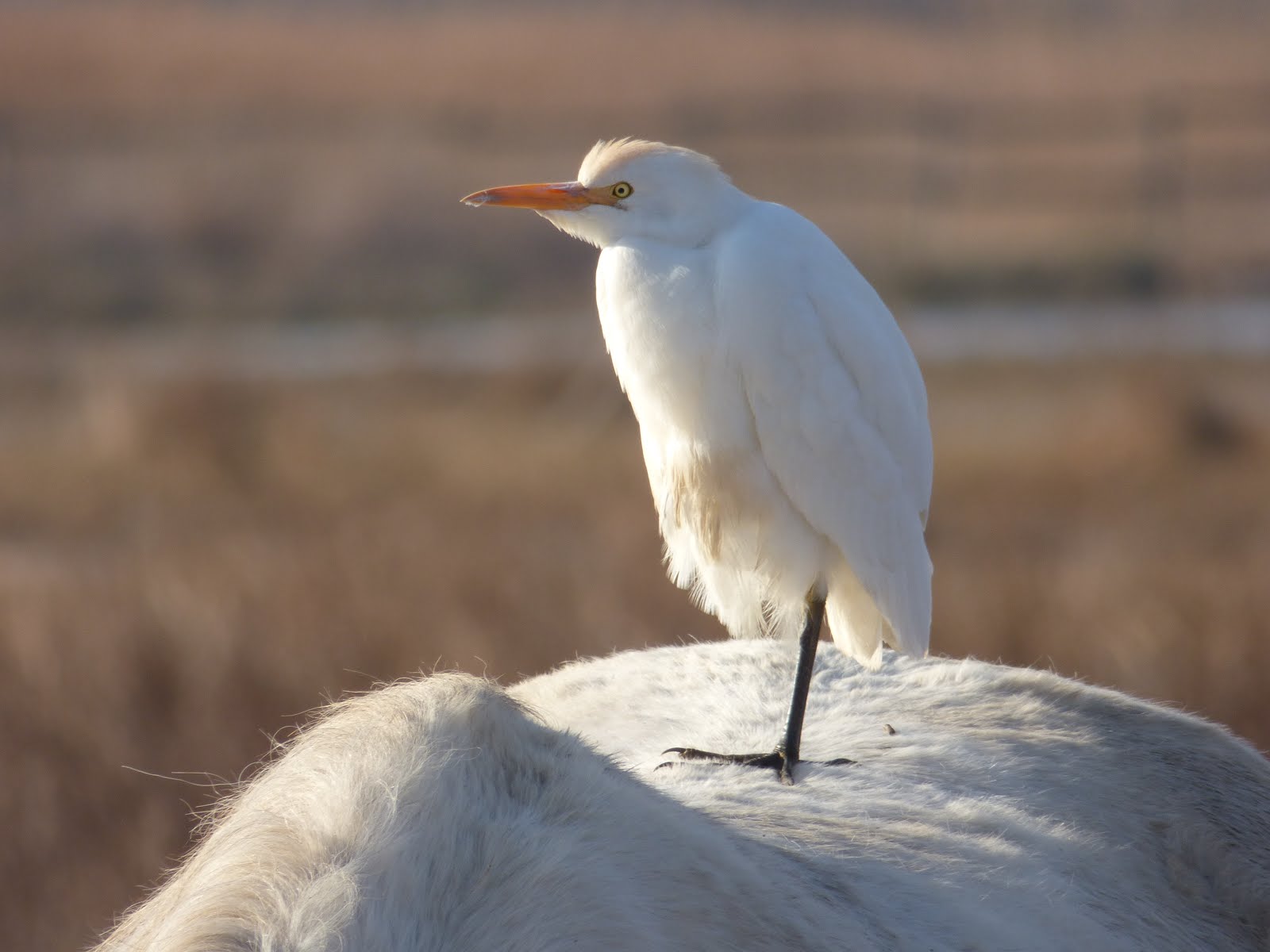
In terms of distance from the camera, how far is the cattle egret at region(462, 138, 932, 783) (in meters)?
2.71

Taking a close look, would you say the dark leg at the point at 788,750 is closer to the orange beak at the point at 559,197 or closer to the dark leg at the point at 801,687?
the dark leg at the point at 801,687

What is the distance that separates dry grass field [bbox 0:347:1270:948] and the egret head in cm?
108

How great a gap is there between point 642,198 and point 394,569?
11.9 ft

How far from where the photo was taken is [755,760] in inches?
103

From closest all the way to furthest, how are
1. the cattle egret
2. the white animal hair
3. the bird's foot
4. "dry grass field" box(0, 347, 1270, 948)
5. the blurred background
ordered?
1. the white animal hair
2. the bird's foot
3. the cattle egret
4. "dry grass field" box(0, 347, 1270, 948)
5. the blurred background

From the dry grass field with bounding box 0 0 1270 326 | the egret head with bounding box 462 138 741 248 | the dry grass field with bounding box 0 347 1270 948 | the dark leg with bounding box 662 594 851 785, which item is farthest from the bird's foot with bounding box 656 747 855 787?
the dry grass field with bounding box 0 0 1270 326

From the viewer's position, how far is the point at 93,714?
485cm

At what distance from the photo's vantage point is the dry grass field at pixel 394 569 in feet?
15.6

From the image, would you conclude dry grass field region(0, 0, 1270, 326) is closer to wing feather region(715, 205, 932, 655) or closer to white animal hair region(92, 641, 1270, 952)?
wing feather region(715, 205, 932, 655)

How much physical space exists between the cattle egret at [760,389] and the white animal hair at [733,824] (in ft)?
0.52

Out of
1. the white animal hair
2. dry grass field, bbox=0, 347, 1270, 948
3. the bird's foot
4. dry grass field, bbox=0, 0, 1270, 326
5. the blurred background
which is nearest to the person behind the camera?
the white animal hair

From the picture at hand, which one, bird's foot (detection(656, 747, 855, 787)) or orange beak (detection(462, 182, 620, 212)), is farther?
orange beak (detection(462, 182, 620, 212))

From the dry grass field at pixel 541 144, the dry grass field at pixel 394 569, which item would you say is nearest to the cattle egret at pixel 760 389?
the dry grass field at pixel 394 569

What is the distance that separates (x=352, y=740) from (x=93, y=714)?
3.20m
